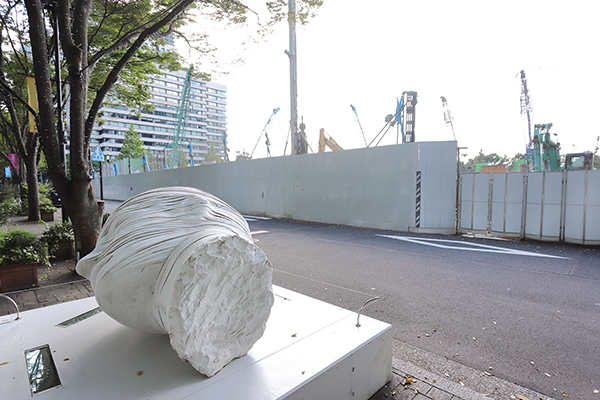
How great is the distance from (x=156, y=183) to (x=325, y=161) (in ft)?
59.0

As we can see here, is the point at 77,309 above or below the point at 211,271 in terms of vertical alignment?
below

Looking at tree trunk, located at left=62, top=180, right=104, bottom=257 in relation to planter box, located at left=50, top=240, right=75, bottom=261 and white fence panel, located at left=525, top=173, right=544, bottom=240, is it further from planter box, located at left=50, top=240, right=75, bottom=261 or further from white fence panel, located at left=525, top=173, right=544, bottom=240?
→ white fence panel, located at left=525, top=173, right=544, bottom=240

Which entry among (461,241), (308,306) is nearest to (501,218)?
(461,241)

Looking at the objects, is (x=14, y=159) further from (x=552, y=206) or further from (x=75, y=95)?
(x=552, y=206)

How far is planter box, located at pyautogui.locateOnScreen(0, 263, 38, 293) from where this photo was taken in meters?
4.90

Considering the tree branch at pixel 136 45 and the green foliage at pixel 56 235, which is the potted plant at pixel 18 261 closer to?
the green foliage at pixel 56 235

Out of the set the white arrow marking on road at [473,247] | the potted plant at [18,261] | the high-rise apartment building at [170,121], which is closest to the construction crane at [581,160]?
the white arrow marking on road at [473,247]

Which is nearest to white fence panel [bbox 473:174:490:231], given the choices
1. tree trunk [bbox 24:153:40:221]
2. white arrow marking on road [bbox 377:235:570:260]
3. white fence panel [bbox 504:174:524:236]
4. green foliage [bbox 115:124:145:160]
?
white fence panel [bbox 504:174:524:236]

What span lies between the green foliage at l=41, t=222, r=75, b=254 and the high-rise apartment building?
7096 cm

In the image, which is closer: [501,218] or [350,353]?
[350,353]

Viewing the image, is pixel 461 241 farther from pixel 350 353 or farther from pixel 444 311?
pixel 350 353

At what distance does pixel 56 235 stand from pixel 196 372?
6.41 meters

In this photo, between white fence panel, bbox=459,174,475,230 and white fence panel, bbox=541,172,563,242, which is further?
white fence panel, bbox=459,174,475,230

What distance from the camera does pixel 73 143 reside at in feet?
19.5
